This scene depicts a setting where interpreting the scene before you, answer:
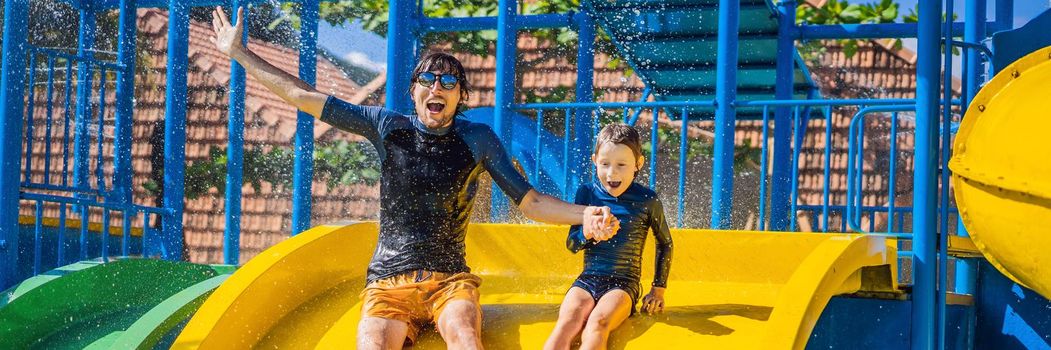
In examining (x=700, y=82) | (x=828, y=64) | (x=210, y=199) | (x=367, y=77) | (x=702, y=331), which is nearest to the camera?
(x=702, y=331)

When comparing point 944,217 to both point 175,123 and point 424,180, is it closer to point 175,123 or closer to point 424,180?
point 424,180

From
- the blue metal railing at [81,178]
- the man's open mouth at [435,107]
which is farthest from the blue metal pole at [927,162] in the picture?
the blue metal railing at [81,178]

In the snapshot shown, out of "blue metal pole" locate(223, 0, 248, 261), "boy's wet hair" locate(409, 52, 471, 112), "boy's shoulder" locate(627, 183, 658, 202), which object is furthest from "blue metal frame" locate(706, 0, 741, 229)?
"blue metal pole" locate(223, 0, 248, 261)

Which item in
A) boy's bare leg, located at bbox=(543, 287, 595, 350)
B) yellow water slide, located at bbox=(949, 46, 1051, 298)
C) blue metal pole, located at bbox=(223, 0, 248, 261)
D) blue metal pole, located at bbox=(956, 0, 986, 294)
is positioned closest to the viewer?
boy's bare leg, located at bbox=(543, 287, 595, 350)

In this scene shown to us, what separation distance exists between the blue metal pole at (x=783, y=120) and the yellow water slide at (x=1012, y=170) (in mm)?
4026

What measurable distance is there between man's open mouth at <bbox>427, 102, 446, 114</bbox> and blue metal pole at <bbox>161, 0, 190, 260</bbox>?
435cm

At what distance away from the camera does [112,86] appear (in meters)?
15.1

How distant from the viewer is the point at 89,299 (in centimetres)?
668

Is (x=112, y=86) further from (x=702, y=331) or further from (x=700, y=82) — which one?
(x=702, y=331)

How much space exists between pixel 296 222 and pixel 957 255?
385 cm

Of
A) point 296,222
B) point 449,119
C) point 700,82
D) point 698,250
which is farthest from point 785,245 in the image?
point 700,82

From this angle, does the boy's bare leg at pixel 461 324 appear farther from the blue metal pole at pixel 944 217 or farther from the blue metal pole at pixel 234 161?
the blue metal pole at pixel 234 161

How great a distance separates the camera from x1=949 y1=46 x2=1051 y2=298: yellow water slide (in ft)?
12.8

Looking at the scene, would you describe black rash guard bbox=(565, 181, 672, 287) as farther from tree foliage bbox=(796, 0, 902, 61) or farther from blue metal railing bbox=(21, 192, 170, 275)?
tree foliage bbox=(796, 0, 902, 61)
